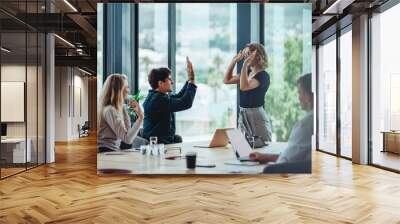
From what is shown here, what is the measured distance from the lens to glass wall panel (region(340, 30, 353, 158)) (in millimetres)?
8484

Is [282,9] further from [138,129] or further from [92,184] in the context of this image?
[92,184]

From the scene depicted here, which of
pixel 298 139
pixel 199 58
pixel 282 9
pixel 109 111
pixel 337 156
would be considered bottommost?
pixel 337 156

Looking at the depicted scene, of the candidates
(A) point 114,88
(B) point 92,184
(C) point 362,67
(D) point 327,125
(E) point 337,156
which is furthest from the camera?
(D) point 327,125

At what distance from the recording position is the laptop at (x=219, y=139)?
6.14m

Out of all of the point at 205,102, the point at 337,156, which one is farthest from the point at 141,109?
the point at 337,156

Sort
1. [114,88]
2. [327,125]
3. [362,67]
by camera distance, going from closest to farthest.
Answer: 1. [114,88]
2. [362,67]
3. [327,125]

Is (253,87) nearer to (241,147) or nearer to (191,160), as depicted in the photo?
(241,147)

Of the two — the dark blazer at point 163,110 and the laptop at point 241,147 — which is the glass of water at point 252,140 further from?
the dark blazer at point 163,110

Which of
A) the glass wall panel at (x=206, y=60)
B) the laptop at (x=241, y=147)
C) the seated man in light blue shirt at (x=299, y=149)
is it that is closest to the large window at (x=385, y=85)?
the seated man in light blue shirt at (x=299, y=149)

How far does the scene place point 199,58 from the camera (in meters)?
6.20

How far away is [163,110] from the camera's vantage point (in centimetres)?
617

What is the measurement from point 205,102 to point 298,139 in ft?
5.33

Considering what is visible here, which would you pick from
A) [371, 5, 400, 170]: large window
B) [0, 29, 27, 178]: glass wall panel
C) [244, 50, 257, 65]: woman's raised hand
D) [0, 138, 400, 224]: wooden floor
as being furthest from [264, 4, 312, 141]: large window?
[0, 29, 27, 178]: glass wall panel

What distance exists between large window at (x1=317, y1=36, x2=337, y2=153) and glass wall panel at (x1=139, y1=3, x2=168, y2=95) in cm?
515
